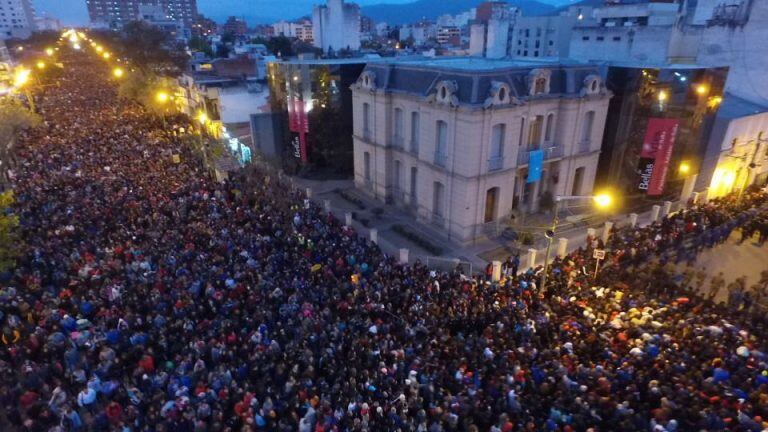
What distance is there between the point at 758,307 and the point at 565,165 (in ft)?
39.7

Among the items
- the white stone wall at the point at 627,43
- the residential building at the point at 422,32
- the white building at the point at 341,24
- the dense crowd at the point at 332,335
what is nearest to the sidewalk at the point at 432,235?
the dense crowd at the point at 332,335

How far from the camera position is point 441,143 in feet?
75.8

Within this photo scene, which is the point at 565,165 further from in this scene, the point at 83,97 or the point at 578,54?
the point at 83,97

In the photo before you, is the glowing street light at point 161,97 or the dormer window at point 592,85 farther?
the glowing street light at point 161,97

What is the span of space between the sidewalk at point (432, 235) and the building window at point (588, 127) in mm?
4744

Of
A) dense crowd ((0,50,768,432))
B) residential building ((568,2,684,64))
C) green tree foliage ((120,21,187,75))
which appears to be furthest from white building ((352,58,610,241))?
green tree foliage ((120,21,187,75))

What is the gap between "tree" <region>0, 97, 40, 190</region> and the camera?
30.0 metres

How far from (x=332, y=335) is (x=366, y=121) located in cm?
1770

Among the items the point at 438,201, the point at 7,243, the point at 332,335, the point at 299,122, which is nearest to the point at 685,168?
the point at 438,201

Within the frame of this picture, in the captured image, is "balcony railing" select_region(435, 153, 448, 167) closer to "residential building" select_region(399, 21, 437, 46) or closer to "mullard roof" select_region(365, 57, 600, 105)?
"mullard roof" select_region(365, 57, 600, 105)

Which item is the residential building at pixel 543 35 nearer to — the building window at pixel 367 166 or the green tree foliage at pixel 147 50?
the building window at pixel 367 166

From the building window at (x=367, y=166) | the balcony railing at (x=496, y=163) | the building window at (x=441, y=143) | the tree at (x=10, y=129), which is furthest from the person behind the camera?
the tree at (x=10, y=129)

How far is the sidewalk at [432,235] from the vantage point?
22109mm

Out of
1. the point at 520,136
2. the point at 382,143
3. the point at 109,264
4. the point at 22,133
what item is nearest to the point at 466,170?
the point at 520,136
